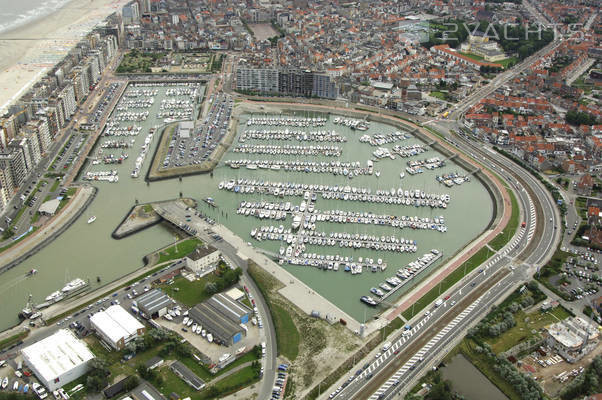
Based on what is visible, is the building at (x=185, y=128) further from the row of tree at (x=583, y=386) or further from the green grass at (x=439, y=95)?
the row of tree at (x=583, y=386)

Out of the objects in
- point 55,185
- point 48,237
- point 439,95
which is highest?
point 439,95

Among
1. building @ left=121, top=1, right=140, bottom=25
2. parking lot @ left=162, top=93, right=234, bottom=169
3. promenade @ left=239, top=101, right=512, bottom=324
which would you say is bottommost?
promenade @ left=239, top=101, right=512, bottom=324

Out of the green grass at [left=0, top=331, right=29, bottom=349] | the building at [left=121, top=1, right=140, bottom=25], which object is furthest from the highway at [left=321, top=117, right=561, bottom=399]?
the building at [left=121, top=1, right=140, bottom=25]

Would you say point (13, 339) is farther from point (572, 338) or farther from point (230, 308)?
point (572, 338)

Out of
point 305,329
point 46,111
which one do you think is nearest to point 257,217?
point 305,329

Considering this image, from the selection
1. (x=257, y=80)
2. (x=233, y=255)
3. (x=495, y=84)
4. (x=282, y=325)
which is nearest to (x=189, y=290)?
(x=233, y=255)

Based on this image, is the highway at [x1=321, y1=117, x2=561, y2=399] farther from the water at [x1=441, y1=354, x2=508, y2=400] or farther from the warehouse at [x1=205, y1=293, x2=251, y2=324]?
the warehouse at [x1=205, y1=293, x2=251, y2=324]

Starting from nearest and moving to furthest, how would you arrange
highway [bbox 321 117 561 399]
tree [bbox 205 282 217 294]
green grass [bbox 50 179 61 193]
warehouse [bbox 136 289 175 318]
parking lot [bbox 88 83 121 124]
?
highway [bbox 321 117 561 399] → warehouse [bbox 136 289 175 318] → tree [bbox 205 282 217 294] → green grass [bbox 50 179 61 193] → parking lot [bbox 88 83 121 124]
